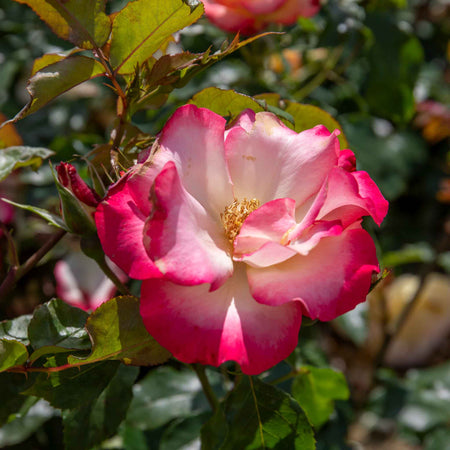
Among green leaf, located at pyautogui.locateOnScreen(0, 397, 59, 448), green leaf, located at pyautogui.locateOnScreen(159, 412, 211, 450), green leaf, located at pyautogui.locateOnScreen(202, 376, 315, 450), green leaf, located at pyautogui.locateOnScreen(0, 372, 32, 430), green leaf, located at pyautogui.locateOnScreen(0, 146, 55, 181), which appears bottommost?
green leaf, located at pyautogui.locateOnScreen(159, 412, 211, 450)

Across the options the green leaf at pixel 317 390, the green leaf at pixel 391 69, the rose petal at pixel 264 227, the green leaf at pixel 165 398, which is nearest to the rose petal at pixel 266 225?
the rose petal at pixel 264 227

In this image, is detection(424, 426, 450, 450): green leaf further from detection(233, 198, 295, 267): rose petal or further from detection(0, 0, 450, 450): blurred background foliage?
detection(233, 198, 295, 267): rose petal

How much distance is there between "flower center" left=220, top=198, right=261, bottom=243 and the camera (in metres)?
0.53

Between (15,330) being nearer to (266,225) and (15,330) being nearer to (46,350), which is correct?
(46,350)

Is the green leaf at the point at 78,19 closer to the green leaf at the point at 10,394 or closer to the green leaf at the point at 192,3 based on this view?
the green leaf at the point at 192,3

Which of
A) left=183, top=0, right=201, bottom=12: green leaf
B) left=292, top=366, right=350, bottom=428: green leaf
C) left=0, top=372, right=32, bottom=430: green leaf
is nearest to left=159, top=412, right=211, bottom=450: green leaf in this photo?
left=292, top=366, right=350, bottom=428: green leaf

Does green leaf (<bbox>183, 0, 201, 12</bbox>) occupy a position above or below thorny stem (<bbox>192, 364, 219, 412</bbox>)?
above

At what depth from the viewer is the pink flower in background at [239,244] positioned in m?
0.42

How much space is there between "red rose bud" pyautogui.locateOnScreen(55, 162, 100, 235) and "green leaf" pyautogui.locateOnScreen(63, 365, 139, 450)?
0.57 ft

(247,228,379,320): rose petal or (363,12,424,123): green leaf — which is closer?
(247,228,379,320): rose petal

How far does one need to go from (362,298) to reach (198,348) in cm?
13

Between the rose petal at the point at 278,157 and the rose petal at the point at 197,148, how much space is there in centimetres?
2

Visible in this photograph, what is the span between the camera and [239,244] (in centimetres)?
48

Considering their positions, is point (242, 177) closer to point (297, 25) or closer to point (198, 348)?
point (198, 348)
